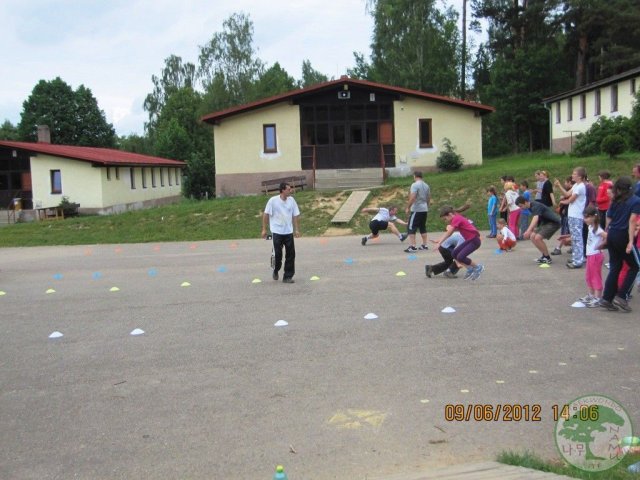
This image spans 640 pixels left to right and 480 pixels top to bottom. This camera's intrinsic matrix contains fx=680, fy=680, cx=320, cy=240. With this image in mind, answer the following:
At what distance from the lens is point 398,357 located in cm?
661

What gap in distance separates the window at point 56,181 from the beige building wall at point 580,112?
29.5 m

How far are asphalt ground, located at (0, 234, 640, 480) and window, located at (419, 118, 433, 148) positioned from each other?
79.7 feet

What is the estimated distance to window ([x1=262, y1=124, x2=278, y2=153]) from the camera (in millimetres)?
35250

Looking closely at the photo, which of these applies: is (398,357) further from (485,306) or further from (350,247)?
(350,247)

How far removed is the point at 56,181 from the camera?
38.0m

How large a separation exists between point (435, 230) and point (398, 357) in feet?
48.7

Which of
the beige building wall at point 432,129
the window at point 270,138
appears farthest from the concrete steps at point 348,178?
the window at point 270,138

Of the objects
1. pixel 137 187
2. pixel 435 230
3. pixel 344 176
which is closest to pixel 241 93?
pixel 137 187

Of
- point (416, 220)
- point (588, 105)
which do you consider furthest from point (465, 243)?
point (588, 105)

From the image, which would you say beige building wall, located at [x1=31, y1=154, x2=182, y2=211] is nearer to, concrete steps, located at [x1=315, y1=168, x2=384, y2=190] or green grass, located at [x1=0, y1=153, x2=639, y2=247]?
green grass, located at [x1=0, y1=153, x2=639, y2=247]

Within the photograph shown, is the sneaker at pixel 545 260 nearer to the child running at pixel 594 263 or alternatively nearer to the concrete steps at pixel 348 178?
the child running at pixel 594 263

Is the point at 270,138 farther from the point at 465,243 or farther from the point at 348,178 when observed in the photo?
the point at 465,243

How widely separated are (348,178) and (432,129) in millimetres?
5274

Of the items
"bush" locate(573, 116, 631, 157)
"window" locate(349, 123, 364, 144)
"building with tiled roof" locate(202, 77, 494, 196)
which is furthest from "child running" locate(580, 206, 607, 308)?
"window" locate(349, 123, 364, 144)
